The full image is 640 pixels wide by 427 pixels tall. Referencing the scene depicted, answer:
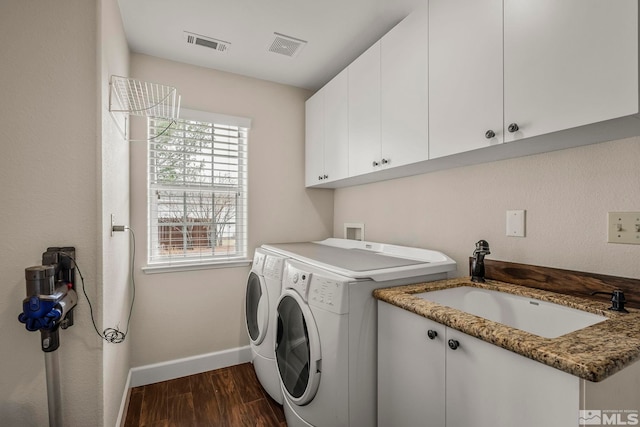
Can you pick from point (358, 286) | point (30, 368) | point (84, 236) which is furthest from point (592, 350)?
point (30, 368)

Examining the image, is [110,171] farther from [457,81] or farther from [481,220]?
[481,220]

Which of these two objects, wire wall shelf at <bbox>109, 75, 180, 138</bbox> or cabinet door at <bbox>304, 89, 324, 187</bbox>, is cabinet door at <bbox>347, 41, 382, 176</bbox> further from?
wire wall shelf at <bbox>109, 75, 180, 138</bbox>

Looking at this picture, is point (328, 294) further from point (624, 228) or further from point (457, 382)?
point (624, 228)

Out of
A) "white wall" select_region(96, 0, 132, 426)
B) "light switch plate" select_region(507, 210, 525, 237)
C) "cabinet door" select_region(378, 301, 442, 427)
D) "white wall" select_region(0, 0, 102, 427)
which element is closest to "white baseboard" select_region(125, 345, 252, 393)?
"white wall" select_region(96, 0, 132, 426)

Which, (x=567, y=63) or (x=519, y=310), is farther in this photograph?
(x=519, y=310)

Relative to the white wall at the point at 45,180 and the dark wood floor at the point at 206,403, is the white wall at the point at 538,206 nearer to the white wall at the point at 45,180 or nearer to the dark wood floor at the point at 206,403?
the dark wood floor at the point at 206,403

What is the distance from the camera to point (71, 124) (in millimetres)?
1213

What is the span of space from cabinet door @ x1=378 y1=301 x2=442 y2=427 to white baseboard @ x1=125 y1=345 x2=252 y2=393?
1510mm

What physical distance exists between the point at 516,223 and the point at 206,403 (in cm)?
211

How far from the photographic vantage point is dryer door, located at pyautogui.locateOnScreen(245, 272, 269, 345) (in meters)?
1.93

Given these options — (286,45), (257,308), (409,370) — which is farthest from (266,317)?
(286,45)

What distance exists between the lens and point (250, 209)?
2541 millimetres

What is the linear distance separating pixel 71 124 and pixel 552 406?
1.83 m

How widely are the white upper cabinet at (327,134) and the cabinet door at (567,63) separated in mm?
1146
